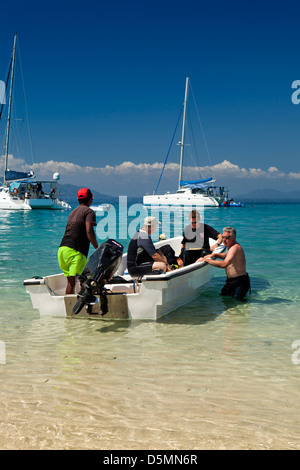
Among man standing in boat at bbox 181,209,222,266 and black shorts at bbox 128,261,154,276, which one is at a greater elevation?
man standing in boat at bbox 181,209,222,266

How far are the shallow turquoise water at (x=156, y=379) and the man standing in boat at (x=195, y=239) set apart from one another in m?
1.27

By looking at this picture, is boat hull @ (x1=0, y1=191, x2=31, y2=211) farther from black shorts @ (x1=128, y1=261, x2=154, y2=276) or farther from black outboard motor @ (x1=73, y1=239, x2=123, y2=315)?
black outboard motor @ (x1=73, y1=239, x2=123, y2=315)

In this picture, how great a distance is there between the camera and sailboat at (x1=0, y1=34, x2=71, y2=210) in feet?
181

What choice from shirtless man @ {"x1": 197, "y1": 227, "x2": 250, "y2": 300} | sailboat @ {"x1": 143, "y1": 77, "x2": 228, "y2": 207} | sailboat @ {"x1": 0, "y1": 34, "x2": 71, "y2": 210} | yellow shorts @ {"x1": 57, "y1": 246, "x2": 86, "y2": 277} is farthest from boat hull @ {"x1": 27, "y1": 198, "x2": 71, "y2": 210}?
yellow shorts @ {"x1": 57, "y1": 246, "x2": 86, "y2": 277}

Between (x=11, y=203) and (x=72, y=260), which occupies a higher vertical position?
(x=11, y=203)

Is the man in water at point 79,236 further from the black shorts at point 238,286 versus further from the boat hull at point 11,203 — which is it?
the boat hull at point 11,203

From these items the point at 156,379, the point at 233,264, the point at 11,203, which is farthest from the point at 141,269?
the point at 11,203

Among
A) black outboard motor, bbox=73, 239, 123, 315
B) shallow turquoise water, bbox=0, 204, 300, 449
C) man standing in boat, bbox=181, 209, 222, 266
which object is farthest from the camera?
man standing in boat, bbox=181, 209, 222, 266

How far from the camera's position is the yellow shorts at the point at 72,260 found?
6965 millimetres

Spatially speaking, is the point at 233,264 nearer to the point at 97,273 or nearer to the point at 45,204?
the point at 97,273

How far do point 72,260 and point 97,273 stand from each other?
0.78 m

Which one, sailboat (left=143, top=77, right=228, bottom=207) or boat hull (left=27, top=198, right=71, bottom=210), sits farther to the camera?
sailboat (left=143, top=77, right=228, bottom=207)

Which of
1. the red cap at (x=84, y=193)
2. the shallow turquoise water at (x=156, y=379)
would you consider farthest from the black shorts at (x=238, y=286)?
the red cap at (x=84, y=193)

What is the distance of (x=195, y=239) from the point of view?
32.2ft
